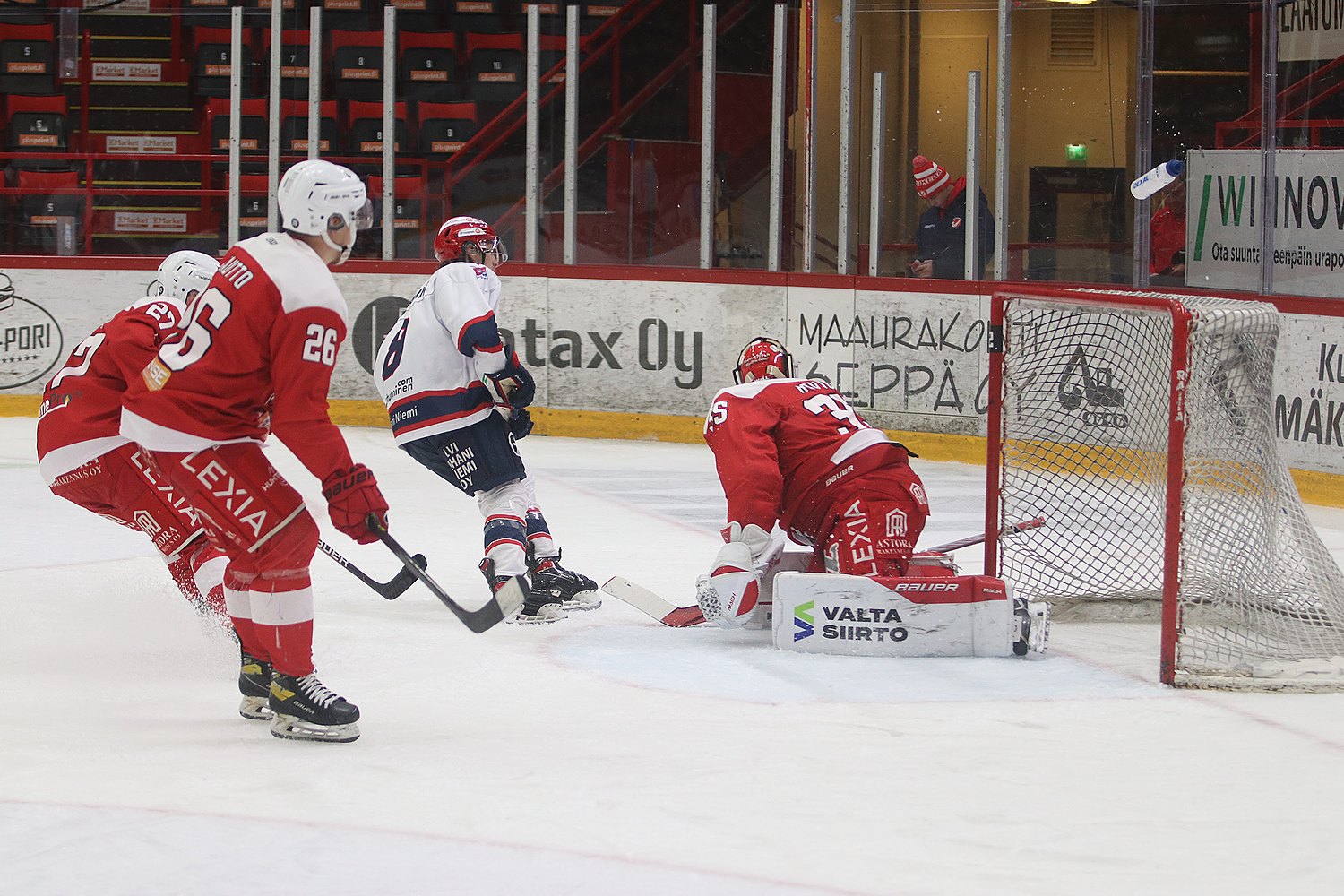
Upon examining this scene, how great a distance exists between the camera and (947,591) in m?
4.20

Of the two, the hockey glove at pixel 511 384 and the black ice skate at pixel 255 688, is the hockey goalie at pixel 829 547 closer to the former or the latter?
the hockey glove at pixel 511 384

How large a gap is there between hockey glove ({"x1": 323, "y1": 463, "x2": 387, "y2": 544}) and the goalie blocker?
4.34 feet

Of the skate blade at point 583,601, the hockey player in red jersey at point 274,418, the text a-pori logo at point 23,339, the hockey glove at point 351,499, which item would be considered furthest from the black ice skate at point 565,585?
the text a-pori logo at point 23,339

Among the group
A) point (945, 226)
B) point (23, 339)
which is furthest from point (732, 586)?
point (23, 339)

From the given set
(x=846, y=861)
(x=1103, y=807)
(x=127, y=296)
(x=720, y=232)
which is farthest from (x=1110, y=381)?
(x=127, y=296)

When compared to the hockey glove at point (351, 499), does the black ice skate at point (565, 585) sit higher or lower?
lower

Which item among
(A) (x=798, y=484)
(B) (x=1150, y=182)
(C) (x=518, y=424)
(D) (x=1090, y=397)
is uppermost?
(B) (x=1150, y=182)

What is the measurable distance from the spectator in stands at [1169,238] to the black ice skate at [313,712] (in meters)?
5.83

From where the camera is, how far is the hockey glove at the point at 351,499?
324 cm

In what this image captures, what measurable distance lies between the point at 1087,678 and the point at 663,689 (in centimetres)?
103

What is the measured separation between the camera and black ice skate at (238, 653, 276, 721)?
11.7ft

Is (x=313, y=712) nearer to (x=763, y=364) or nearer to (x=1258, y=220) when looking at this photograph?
(x=763, y=364)

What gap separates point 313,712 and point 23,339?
7115mm

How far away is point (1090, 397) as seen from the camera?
5.49 m
